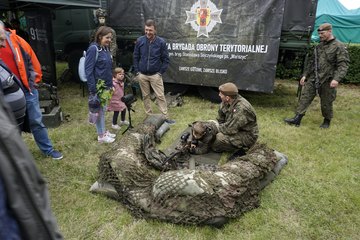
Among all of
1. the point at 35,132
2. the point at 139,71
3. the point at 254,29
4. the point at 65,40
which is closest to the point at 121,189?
the point at 35,132

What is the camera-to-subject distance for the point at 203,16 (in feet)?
21.4

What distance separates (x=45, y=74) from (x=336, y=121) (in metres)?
6.54

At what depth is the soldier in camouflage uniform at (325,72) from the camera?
196 inches

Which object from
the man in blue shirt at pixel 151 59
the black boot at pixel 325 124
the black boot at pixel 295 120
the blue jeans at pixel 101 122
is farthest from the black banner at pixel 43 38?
the black boot at pixel 325 124

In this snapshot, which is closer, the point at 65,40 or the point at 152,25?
the point at 152,25

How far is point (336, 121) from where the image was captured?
5.86m

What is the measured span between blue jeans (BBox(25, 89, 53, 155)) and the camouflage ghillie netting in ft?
3.55

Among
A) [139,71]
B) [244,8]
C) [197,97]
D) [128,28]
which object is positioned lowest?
[197,97]

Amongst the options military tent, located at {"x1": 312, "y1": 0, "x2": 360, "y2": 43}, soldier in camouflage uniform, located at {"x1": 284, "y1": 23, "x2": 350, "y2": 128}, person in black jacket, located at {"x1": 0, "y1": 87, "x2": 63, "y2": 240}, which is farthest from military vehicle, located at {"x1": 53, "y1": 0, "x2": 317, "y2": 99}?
military tent, located at {"x1": 312, "y1": 0, "x2": 360, "y2": 43}

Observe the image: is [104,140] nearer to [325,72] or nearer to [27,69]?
[27,69]

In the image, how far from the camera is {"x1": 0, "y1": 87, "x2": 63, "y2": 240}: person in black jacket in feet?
2.81

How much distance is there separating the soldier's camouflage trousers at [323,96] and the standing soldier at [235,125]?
1927mm

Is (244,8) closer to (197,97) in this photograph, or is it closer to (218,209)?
(197,97)

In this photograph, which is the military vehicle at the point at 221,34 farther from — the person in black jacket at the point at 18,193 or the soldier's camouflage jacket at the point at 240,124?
the person in black jacket at the point at 18,193
